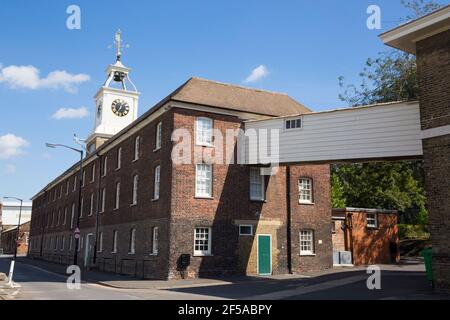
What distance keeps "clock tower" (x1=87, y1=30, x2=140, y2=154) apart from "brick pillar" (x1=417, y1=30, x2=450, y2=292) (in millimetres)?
41309

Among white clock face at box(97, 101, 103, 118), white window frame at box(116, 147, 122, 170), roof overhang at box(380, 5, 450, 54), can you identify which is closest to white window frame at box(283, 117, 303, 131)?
roof overhang at box(380, 5, 450, 54)

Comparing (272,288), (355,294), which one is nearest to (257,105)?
(272,288)

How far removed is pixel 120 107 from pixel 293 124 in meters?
36.2

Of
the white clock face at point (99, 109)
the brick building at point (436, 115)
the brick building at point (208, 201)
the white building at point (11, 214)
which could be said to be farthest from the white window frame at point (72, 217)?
the white building at point (11, 214)

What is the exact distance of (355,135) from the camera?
19.6 metres

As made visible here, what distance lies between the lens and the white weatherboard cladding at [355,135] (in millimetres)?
17938

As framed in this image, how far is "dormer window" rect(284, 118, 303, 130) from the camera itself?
71.9 ft

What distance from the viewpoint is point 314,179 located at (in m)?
28.0

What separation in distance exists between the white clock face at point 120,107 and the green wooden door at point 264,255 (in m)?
33.8

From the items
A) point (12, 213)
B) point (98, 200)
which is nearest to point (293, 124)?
point (98, 200)

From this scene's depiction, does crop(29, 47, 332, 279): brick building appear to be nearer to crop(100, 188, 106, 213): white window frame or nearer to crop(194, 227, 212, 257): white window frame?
crop(194, 227, 212, 257): white window frame

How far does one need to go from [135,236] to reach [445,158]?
18.6 meters
